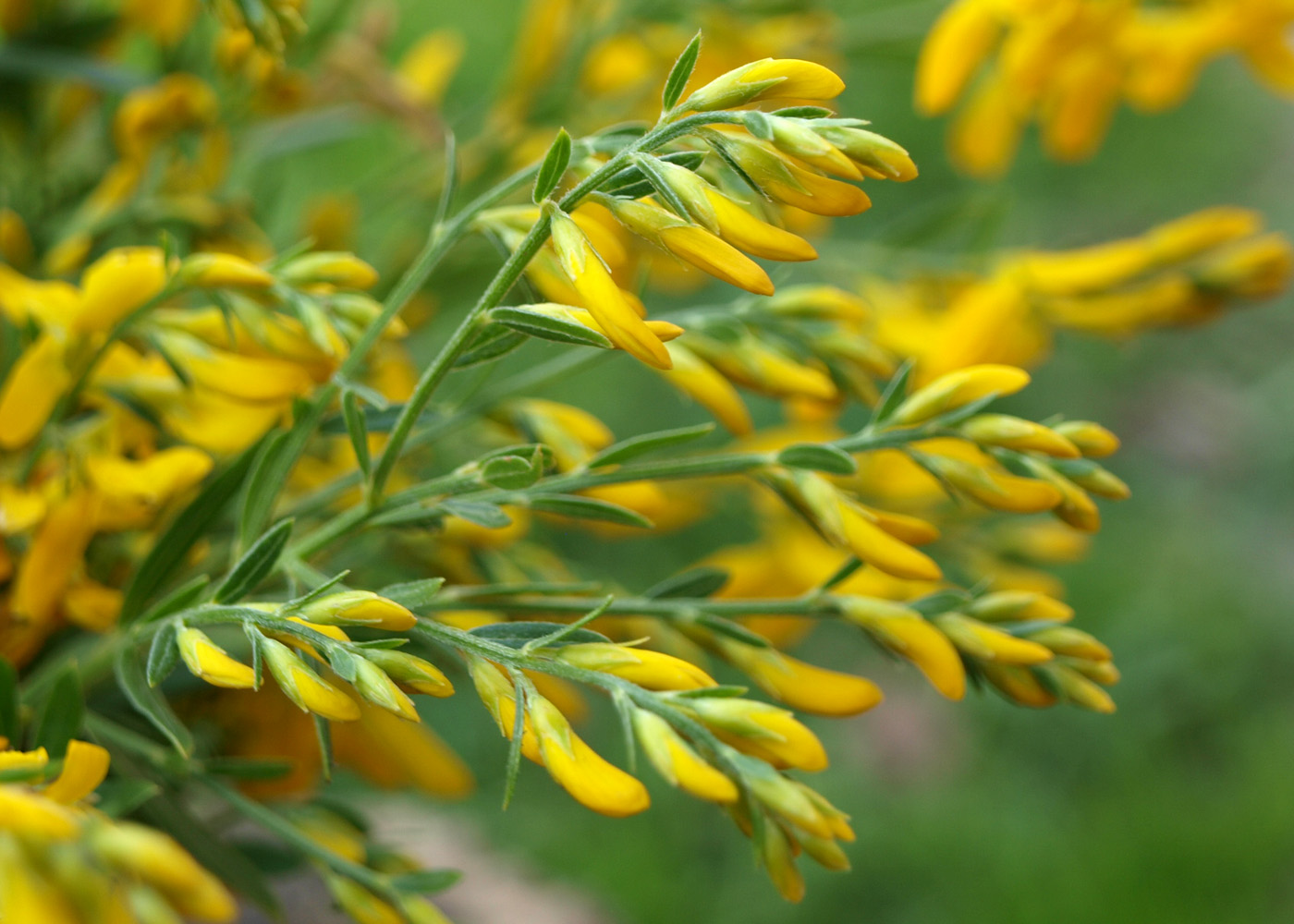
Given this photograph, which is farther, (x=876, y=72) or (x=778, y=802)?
(x=876, y=72)

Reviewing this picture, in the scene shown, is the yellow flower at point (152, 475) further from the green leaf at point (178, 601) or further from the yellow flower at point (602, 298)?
the yellow flower at point (602, 298)

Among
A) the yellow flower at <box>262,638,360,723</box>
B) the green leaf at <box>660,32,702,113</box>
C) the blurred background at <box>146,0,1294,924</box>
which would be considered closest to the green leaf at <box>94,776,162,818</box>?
the yellow flower at <box>262,638,360,723</box>

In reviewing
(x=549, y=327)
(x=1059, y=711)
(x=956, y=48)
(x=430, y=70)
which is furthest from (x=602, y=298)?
(x=1059, y=711)

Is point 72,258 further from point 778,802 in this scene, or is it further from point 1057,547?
point 1057,547

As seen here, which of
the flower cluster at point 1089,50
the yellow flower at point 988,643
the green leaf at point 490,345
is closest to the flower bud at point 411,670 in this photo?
the green leaf at point 490,345

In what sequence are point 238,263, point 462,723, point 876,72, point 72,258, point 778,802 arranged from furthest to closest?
point 876,72 < point 462,723 < point 72,258 < point 238,263 < point 778,802

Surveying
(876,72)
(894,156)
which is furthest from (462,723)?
(876,72)
